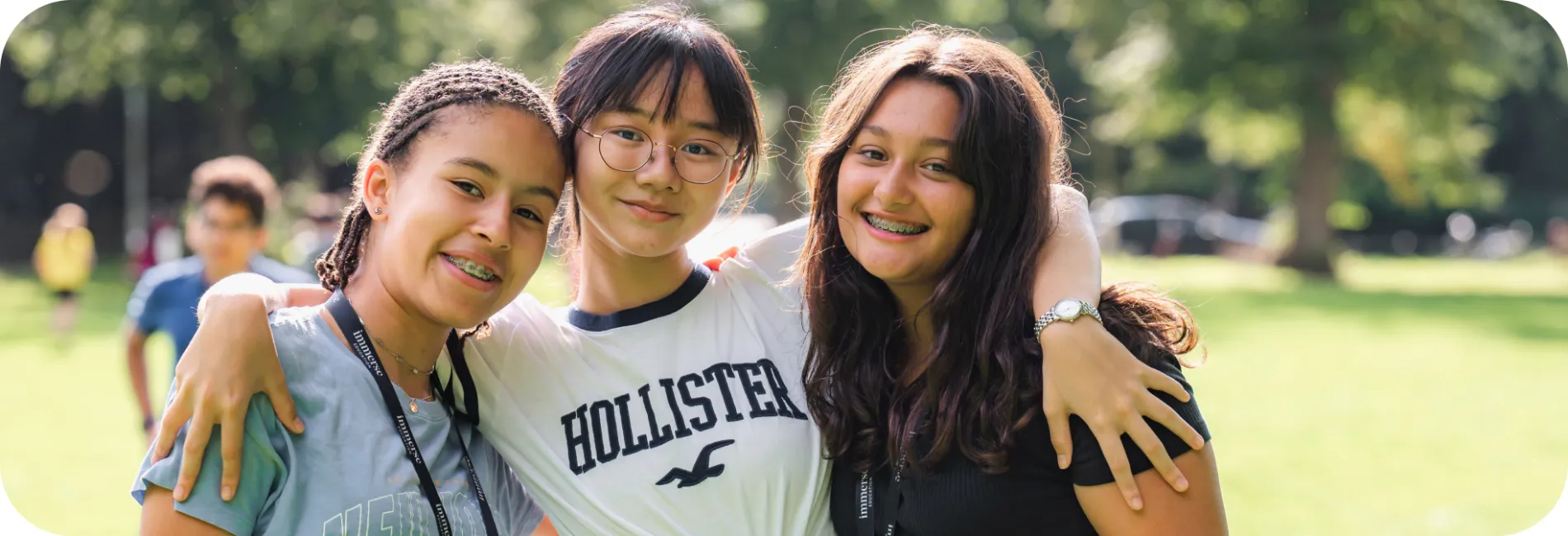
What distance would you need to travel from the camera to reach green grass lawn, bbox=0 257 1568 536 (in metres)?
7.30

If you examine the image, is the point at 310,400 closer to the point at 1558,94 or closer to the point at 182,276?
the point at 182,276

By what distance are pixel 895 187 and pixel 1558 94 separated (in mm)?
43593

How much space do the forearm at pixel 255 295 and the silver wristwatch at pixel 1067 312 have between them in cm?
162

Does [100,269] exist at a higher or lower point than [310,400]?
higher

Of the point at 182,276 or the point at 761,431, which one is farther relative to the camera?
the point at 182,276

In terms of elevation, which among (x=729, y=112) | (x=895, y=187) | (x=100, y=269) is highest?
(x=100, y=269)

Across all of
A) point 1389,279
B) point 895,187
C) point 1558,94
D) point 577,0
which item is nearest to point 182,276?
point 895,187

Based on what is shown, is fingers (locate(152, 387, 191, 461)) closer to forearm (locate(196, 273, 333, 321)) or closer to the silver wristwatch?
forearm (locate(196, 273, 333, 321))

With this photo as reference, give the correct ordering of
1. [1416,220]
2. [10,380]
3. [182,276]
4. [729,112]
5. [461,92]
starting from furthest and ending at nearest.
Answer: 1. [1416,220]
2. [10,380]
3. [182,276]
4. [729,112]
5. [461,92]

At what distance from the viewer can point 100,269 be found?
29.2m

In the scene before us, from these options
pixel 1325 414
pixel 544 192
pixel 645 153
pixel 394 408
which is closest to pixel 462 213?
pixel 544 192

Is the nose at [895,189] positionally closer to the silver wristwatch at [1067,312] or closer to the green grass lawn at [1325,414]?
the silver wristwatch at [1067,312]

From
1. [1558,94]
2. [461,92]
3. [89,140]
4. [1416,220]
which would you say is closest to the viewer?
[461,92]

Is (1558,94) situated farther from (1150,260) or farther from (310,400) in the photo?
(310,400)
